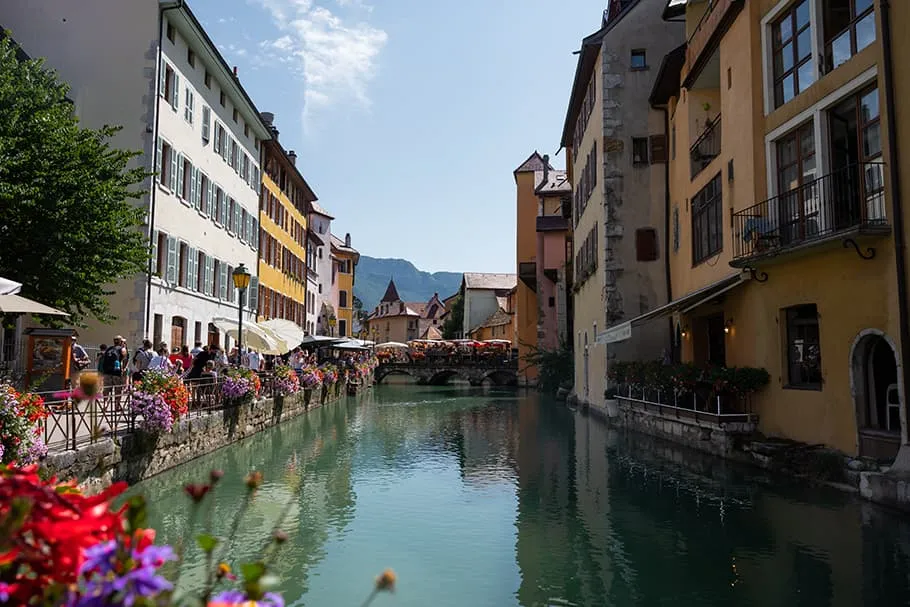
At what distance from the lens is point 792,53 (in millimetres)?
13656

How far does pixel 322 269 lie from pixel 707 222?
1945 inches

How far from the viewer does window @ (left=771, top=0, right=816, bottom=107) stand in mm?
13078

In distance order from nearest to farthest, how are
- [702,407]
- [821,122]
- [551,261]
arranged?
[821,122] < [702,407] < [551,261]

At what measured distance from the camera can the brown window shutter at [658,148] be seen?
25016 mm

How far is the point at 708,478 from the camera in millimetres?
12883

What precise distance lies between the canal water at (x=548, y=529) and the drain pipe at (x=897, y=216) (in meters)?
1.68

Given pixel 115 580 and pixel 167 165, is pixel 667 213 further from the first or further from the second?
pixel 115 580

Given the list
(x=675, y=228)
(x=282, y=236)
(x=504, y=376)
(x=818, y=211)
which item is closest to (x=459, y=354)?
(x=504, y=376)

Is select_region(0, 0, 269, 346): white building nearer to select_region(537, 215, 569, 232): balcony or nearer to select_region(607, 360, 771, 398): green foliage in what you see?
select_region(607, 360, 771, 398): green foliage

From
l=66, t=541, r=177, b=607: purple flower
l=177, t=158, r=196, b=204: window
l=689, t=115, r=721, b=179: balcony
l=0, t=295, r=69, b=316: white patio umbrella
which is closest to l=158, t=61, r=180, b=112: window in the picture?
l=177, t=158, r=196, b=204: window

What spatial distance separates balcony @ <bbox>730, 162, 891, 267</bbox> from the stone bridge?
41.6 meters

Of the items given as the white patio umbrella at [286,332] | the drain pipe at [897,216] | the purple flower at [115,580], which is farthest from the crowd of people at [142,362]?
the purple flower at [115,580]

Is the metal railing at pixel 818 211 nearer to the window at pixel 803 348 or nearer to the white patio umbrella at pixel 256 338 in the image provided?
the window at pixel 803 348

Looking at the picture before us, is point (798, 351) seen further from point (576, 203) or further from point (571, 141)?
point (571, 141)
